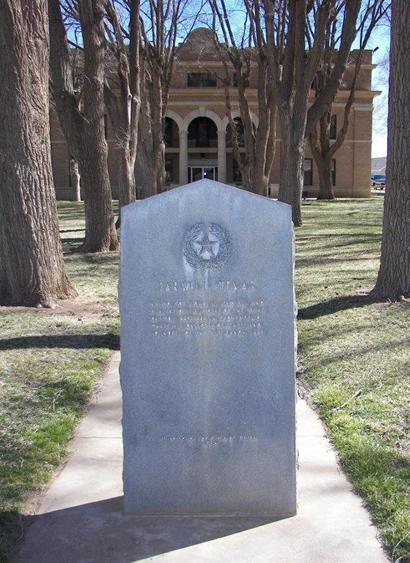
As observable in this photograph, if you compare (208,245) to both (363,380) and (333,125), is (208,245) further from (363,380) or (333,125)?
(333,125)

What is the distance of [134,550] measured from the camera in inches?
137

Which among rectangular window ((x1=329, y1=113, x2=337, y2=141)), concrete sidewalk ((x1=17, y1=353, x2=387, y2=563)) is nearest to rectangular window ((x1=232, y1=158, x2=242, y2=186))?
rectangular window ((x1=329, y1=113, x2=337, y2=141))

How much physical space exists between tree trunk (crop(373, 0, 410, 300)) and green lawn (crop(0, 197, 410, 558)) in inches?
20.6

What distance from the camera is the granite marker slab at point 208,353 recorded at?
352 centimetres

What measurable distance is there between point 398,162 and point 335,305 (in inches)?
75.7

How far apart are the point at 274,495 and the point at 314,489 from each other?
1.51ft

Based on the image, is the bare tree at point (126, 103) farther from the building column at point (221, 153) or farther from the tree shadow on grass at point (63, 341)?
the building column at point (221, 153)

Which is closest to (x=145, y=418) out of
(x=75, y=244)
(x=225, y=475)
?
(x=225, y=475)

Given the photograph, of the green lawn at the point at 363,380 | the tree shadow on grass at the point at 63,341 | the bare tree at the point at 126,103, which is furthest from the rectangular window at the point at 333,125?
the tree shadow on grass at the point at 63,341

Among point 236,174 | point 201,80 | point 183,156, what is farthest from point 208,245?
point 236,174

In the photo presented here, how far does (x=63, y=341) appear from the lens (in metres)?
7.52

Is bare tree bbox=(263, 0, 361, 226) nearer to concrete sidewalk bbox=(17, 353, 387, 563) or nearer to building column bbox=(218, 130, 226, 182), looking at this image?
concrete sidewalk bbox=(17, 353, 387, 563)

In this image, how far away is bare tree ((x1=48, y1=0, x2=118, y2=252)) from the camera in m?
14.6

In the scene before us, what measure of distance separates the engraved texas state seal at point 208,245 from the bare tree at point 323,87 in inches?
1020
